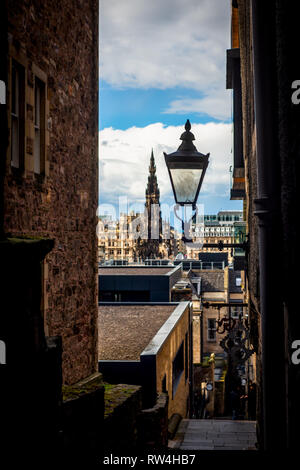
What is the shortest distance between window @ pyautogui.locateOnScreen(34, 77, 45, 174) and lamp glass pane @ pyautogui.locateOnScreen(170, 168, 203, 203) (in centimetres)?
295

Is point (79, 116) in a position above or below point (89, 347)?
above

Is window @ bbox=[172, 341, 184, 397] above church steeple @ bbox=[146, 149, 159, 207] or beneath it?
beneath

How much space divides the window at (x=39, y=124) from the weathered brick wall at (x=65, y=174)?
14cm

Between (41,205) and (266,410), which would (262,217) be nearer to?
(266,410)

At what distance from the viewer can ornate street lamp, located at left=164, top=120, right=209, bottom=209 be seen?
6.47 m

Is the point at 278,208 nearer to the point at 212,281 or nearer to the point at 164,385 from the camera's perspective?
the point at 164,385

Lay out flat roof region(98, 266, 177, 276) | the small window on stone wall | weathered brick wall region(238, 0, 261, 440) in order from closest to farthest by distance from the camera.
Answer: weathered brick wall region(238, 0, 261, 440), the small window on stone wall, flat roof region(98, 266, 177, 276)

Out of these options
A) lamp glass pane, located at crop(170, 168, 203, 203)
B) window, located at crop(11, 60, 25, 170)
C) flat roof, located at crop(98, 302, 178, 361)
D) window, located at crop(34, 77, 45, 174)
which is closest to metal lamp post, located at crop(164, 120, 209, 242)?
lamp glass pane, located at crop(170, 168, 203, 203)

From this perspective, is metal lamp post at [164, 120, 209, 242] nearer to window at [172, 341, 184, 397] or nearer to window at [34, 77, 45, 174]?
window at [34, 77, 45, 174]

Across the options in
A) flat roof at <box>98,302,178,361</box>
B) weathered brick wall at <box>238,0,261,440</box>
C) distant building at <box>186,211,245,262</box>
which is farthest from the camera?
distant building at <box>186,211,245,262</box>

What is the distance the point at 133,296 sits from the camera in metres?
31.1

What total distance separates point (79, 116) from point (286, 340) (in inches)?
314

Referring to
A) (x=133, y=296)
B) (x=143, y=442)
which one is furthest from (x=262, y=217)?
(x=133, y=296)

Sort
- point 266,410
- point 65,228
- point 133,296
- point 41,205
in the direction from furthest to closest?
point 133,296, point 65,228, point 41,205, point 266,410
